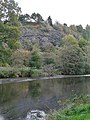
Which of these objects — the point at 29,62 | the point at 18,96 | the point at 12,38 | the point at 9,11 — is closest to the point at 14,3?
the point at 9,11

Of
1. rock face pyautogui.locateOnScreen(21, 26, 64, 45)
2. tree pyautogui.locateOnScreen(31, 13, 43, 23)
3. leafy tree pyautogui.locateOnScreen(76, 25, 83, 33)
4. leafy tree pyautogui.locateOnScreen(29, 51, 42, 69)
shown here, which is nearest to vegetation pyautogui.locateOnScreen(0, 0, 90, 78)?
leafy tree pyautogui.locateOnScreen(29, 51, 42, 69)

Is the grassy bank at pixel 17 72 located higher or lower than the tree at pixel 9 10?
lower

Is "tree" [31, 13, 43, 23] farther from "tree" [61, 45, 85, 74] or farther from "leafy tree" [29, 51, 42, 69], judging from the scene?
"leafy tree" [29, 51, 42, 69]

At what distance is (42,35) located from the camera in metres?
114

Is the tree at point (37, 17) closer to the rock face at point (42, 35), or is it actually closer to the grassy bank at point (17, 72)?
the rock face at point (42, 35)

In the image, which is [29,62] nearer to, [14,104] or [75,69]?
[75,69]

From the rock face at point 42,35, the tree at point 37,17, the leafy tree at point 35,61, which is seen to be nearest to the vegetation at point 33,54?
the leafy tree at point 35,61

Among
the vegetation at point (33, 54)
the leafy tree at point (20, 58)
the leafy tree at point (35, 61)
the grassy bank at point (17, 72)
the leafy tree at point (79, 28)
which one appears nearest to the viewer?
the vegetation at point (33, 54)

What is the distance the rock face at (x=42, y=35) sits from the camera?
349 feet

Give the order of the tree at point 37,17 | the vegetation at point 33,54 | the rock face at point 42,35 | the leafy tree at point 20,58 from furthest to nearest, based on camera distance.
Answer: the tree at point 37,17, the rock face at point 42,35, the leafy tree at point 20,58, the vegetation at point 33,54

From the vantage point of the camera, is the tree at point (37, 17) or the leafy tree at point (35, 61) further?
the tree at point (37, 17)

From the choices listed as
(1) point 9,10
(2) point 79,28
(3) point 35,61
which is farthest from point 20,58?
(2) point 79,28

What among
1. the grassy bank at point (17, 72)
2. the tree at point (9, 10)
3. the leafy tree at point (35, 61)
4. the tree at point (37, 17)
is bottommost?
the grassy bank at point (17, 72)

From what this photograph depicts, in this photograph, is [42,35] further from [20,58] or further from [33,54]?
[20,58]
